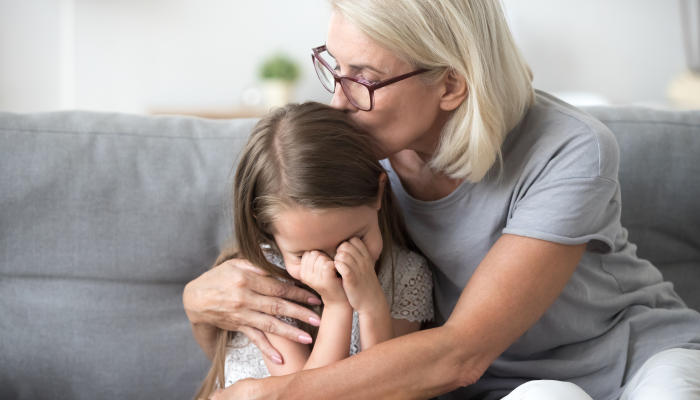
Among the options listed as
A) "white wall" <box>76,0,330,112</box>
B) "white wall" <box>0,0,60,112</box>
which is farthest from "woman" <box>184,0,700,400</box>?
"white wall" <box>0,0,60,112</box>

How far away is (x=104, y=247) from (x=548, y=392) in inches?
41.9

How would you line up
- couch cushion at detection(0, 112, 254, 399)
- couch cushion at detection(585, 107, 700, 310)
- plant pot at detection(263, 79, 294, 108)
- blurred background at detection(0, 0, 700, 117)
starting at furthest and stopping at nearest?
plant pot at detection(263, 79, 294, 108)
blurred background at detection(0, 0, 700, 117)
couch cushion at detection(585, 107, 700, 310)
couch cushion at detection(0, 112, 254, 399)

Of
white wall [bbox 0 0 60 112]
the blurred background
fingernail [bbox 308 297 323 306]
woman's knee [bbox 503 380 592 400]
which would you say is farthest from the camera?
the blurred background

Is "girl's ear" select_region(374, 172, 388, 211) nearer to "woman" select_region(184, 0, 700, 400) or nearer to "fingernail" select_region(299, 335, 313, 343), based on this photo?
"woman" select_region(184, 0, 700, 400)

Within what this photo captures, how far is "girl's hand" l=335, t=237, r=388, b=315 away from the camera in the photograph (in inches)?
39.8

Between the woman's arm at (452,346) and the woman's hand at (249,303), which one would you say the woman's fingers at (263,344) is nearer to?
the woman's hand at (249,303)

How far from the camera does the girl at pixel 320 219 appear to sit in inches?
39.0

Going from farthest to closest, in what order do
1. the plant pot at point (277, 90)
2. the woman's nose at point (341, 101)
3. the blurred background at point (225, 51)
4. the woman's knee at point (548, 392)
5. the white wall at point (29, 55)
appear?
the plant pot at point (277, 90) → the blurred background at point (225, 51) → the white wall at point (29, 55) → the woman's nose at point (341, 101) → the woman's knee at point (548, 392)

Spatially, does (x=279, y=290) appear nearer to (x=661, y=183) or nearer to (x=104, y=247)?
(x=104, y=247)

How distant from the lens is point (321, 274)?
1.02 metres

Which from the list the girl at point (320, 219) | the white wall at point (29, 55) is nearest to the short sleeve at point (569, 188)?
the girl at point (320, 219)

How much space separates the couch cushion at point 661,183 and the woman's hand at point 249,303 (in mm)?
920

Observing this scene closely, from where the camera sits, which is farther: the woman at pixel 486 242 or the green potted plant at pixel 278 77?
the green potted plant at pixel 278 77

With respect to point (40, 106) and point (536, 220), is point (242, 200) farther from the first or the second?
point (40, 106)
